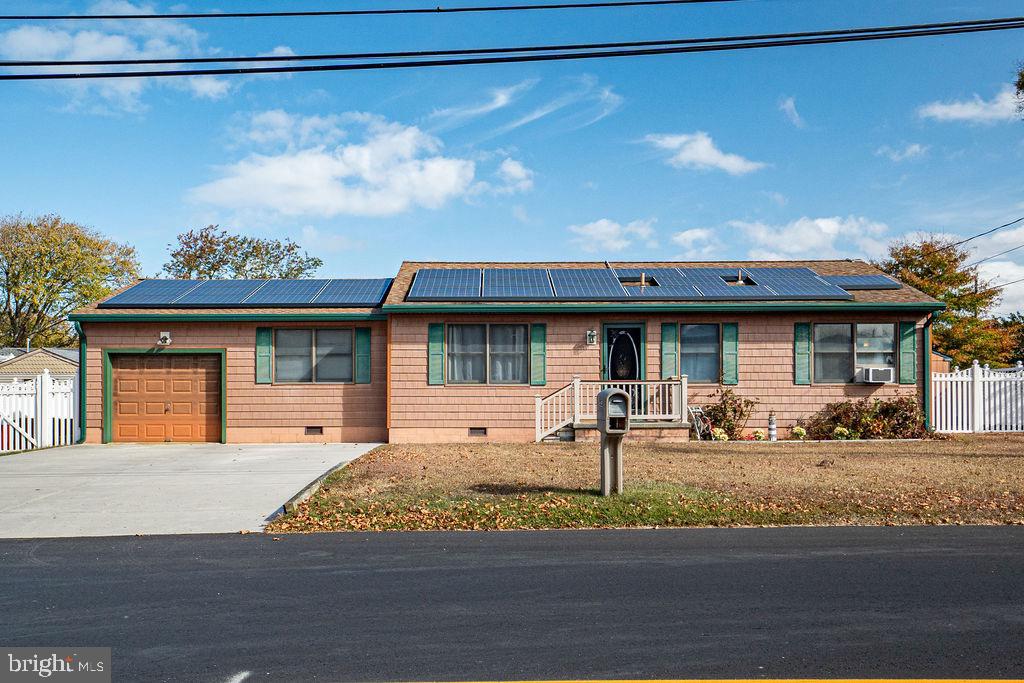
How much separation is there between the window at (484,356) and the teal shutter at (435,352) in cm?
22

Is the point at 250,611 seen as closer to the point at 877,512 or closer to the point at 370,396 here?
the point at 877,512

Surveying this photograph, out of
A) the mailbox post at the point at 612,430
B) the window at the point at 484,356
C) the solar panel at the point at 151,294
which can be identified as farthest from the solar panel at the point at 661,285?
the solar panel at the point at 151,294

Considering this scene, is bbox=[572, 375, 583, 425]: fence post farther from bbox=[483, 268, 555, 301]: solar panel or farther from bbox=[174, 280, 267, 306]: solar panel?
bbox=[174, 280, 267, 306]: solar panel

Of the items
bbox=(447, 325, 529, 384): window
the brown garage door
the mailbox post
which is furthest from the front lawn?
the brown garage door

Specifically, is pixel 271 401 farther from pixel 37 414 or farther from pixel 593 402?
pixel 593 402

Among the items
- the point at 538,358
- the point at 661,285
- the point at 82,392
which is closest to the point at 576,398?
the point at 538,358

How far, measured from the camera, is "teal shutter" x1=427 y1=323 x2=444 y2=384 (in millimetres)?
17688

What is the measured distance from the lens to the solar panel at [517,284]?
17.9 m

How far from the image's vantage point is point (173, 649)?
4840 millimetres

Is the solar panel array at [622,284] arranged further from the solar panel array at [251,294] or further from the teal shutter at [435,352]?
the solar panel array at [251,294]

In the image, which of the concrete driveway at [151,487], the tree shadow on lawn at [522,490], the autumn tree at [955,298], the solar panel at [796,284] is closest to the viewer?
the concrete driveway at [151,487]

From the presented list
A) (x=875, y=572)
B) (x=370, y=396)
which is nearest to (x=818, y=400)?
(x=370, y=396)

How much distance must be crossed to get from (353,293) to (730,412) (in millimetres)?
9335

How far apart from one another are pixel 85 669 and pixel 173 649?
0.48 metres
